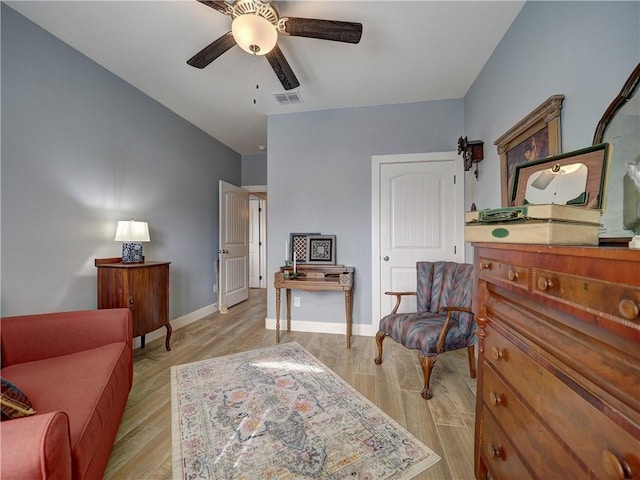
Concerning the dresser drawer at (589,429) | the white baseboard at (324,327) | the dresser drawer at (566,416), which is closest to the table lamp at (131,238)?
the white baseboard at (324,327)

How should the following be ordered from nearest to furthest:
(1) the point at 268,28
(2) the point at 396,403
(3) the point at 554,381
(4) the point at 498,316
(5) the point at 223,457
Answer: (3) the point at 554,381 → (4) the point at 498,316 → (5) the point at 223,457 → (1) the point at 268,28 → (2) the point at 396,403

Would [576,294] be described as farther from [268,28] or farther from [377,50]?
[377,50]

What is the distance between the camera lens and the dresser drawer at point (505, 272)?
2.75 feet

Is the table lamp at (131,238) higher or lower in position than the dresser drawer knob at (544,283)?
higher

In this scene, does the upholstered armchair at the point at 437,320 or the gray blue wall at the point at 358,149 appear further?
the gray blue wall at the point at 358,149

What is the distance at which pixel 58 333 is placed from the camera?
5.36 ft

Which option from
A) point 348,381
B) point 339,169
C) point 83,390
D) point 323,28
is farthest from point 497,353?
point 339,169

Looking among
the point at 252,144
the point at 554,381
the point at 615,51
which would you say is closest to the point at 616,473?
the point at 554,381

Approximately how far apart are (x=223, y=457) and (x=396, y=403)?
1.12 metres

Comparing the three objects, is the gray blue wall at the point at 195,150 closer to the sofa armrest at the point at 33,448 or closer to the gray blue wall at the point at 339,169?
the gray blue wall at the point at 339,169

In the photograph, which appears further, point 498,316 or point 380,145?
point 380,145

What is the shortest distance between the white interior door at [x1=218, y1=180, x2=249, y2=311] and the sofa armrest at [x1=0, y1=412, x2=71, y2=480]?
3468mm

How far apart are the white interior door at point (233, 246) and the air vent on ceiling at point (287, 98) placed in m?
1.66

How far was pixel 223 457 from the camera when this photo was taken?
140 centimetres
